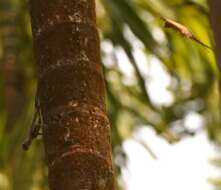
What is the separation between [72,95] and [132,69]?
140 centimetres

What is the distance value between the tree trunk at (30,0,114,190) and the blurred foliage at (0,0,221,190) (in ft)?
1.89

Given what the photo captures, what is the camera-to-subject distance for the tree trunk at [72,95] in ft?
1.61

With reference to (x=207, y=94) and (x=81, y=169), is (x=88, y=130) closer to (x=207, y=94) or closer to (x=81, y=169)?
(x=81, y=169)

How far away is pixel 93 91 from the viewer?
0.53 m

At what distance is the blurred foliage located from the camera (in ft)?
4.86

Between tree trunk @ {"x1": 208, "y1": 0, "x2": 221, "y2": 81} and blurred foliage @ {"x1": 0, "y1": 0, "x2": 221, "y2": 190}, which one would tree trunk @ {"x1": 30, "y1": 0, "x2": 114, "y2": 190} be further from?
blurred foliage @ {"x1": 0, "y1": 0, "x2": 221, "y2": 190}

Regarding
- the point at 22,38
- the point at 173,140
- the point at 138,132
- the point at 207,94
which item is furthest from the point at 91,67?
the point at 138,132

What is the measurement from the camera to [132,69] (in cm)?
192

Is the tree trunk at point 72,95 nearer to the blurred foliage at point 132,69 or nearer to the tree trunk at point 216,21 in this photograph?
the tree trunk at point 216,21

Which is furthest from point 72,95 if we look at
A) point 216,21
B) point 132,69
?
point 132,69

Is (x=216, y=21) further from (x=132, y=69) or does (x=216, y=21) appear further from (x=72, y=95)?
(x=132, y=69)

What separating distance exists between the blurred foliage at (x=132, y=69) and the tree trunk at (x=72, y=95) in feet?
1.89

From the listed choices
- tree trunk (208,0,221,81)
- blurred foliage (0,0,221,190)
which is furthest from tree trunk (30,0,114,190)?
blurred foliage (0,0,221,190)

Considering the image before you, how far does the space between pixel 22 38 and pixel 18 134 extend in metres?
0.31
